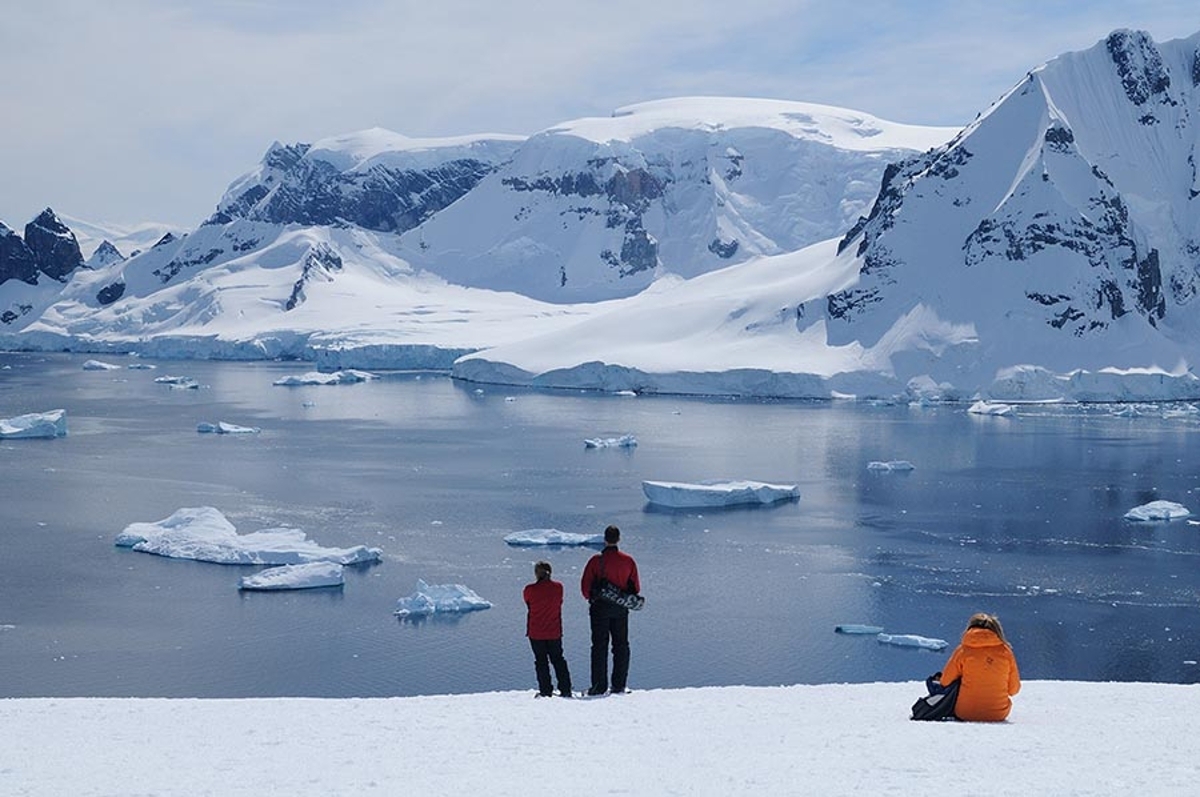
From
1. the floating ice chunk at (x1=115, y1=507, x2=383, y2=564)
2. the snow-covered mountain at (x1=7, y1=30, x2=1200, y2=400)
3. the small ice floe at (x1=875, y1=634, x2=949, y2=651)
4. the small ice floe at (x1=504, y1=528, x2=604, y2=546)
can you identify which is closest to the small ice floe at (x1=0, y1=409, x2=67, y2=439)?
the floating ice chunk at (x1=115, y1=507, x2=383, y2=564)

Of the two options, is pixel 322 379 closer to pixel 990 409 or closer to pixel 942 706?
pixel 990 409

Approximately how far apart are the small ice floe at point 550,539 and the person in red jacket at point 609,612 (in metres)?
21.7

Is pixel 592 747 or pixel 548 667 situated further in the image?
pixel 548 667

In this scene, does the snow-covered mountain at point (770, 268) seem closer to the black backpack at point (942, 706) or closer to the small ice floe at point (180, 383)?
the small ice floe at point (180, 383)

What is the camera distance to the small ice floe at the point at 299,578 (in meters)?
29.3

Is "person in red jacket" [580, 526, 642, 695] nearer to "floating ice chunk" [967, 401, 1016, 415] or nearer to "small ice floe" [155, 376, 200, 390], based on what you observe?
"floating ice chunk" [967, 401, 1016, 415]

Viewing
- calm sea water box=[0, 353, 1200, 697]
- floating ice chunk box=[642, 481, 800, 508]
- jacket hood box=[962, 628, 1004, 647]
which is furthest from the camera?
floating ice chunk box=[642, 481, 800, 508]

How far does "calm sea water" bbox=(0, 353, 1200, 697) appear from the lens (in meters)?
23.6

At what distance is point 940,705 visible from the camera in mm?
10906

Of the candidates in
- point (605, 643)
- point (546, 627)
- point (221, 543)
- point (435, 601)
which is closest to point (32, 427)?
point (221, 543)

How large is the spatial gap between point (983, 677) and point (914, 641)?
47.8ft

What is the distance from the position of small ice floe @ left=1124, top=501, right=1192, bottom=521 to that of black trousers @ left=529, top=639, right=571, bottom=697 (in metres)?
31.5

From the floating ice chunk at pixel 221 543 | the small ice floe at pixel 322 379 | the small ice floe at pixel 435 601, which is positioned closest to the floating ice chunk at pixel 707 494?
the floating ice chunk at pixel 221 543

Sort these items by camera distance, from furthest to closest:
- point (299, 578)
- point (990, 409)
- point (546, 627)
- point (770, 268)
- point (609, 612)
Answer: point (770, 268)
point (990, 409)
point (299, 578)
point (546, 627)
point (609, 612)
